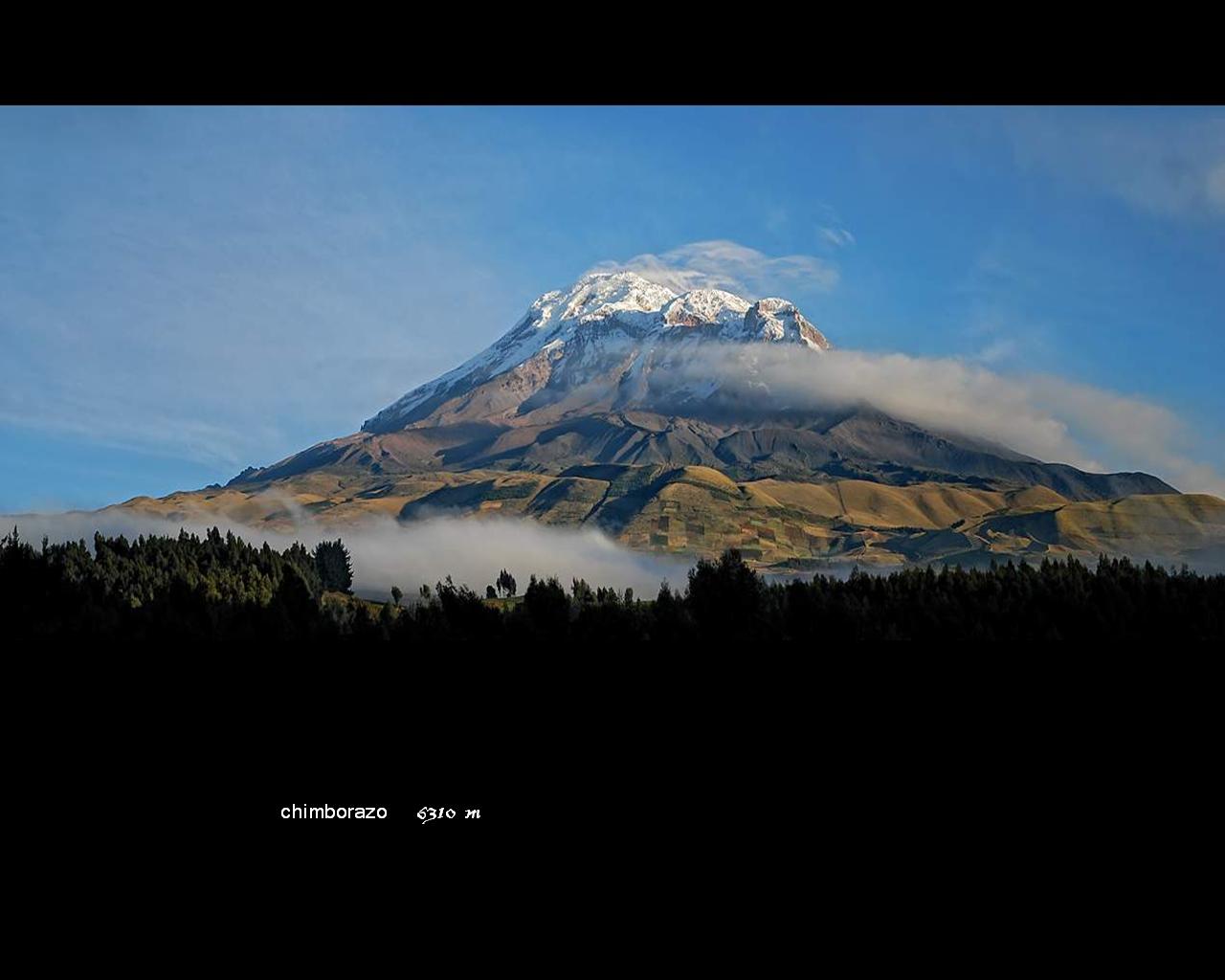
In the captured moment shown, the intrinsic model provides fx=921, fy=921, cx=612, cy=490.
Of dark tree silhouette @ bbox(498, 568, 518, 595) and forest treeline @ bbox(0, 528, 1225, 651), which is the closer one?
forest treeline @ bbox(0, 528, 1225, 651)

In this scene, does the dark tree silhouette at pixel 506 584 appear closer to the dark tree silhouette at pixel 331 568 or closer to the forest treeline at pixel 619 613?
the forest treeline at pixel 619 613

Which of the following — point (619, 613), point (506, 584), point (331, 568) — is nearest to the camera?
point (619, 613)

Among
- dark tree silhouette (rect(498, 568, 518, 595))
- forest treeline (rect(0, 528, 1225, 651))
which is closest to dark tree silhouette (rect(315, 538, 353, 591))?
dark tree silhouette (rect(498, 568, 518, 595))

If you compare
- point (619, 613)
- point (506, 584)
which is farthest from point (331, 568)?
point (619, 613)

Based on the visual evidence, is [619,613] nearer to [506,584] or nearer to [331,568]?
[506,584]

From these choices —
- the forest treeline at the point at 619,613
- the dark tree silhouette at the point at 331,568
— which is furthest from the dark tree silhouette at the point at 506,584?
the dark tree silhouette at the point at 331,568

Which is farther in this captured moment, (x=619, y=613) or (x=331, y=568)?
(x=331, y=568)

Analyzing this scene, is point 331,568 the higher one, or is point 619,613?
point 331,568

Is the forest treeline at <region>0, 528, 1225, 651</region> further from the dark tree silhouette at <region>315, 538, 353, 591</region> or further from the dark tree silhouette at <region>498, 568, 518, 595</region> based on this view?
the dark tree silhouette at <region>315, 538, 353, 591</region>

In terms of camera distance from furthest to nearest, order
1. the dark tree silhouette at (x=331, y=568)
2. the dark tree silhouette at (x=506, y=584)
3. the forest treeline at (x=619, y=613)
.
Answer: the dark tree silhouette at (x=331, y=568), the dark tree silhouette at (x=506, y=584), the forest treeline at (x=619, y=613)
